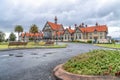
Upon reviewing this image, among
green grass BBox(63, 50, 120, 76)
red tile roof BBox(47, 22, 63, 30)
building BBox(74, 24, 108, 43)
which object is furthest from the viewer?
red tile roof BBox(47, 22, 63, 30)

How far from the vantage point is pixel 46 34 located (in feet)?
339

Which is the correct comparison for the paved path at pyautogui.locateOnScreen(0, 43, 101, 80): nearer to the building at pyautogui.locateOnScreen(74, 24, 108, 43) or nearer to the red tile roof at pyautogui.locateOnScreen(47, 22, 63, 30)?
the building at pyautogui.locateOnScreen(74, 24, 108, 43)

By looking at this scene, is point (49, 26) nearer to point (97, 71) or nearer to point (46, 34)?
point (46, 34)

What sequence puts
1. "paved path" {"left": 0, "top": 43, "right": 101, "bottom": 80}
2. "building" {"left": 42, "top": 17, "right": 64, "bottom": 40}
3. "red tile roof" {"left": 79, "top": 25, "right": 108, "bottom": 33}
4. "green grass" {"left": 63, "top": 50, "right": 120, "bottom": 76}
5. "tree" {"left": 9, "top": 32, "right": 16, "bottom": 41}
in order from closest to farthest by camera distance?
1. "green grass" {"left": 63, "top": 50, "right": 120, "bottom": 76}
2. "paved path" {"left": 0, "top": 43, "right": 101, "bottom": 80}
3. "red tile roof" {"left": 79, "top": 25, "right": 108, "bottom": 33}
4. "building" {"left": 42, "top": 17, "right": 64, "bottom": 40}
5. "tree" {"left": 9, "top": 32, "right": 16, "bottom": 41}

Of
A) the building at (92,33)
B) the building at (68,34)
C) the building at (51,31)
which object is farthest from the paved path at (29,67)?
the building at (51,31)

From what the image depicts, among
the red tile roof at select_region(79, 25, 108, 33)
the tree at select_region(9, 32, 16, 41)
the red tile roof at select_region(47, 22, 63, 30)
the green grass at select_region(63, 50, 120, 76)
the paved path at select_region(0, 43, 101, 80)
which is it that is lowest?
the paved path at select_region(0, 43, 101, 80)

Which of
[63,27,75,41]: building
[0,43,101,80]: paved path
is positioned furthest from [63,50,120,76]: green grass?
[63,27,75,41]: building

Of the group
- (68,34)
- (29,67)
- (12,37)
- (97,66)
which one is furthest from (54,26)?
(97,66)

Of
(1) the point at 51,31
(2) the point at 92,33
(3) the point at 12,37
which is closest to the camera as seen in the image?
(2) the point at 92,33

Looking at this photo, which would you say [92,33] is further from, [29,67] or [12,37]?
[29,67]

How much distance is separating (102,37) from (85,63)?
78990 millimetres

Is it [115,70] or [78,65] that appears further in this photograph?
[78,65]

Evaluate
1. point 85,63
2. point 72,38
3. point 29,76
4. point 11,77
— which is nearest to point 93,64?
point 85,63

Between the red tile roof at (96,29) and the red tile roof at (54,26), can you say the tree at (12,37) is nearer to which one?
the red tile roof at (54,26)
